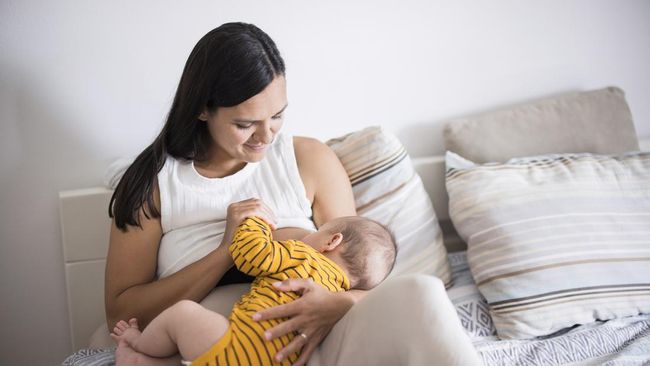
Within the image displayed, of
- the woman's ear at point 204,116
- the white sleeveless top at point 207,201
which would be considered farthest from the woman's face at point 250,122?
the white sleeveless top at point 207,201

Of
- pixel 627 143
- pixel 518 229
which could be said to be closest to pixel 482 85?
pixel 627 143

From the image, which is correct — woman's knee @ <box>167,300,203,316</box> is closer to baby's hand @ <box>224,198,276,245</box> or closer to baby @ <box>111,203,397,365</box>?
baby @ <box>111,203,397,365</box>

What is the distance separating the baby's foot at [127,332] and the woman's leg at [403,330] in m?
0.41

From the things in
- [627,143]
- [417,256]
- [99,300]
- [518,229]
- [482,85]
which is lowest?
[99,300]

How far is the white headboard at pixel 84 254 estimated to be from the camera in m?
1.92

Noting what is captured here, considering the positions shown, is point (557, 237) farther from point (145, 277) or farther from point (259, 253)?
point (145, 277)

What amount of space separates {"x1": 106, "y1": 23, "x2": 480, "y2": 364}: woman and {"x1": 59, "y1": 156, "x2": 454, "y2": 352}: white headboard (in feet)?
1.06

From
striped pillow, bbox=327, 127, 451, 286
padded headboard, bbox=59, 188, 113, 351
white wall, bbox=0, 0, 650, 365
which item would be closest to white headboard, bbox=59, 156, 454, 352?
padded headboard, bbox=59, 188, 113, 351

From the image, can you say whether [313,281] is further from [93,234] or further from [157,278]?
[93,234]

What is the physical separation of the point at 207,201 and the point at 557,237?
1.00m

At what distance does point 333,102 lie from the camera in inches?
86.2

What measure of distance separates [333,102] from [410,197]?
46 cm

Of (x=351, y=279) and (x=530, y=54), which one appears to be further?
(x=530, y=54)

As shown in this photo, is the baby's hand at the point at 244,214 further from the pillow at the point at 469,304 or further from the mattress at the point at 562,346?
the pillow at the point at 469,304
